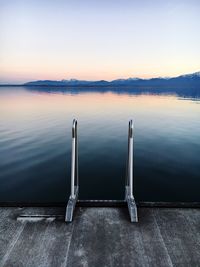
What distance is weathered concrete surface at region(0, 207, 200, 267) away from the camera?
10.2 feet

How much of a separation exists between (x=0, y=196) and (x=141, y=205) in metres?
5.59

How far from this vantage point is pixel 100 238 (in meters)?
3.46

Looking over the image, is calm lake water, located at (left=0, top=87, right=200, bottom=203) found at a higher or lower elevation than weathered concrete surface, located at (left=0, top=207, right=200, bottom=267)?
lower

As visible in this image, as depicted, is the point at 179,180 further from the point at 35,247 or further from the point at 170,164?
the point at 35,247

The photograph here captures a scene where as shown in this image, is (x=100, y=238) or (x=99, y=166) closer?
(x=100, y=238)

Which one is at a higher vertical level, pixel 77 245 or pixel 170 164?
pixel 77 245

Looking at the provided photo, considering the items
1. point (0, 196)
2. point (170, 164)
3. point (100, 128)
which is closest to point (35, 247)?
point (0, 196)

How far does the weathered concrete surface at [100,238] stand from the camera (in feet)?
10.2

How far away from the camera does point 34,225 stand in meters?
3.75

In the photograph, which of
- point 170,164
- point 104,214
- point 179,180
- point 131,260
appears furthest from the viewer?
point 170,164

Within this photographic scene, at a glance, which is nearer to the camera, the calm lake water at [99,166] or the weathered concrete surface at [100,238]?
the weathered concrete surface at [100,238]

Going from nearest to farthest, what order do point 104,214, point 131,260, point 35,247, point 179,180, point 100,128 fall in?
1. point 131,260
2. point 35,247
3. point 104,214
4. point 179,180
5. point 100,128

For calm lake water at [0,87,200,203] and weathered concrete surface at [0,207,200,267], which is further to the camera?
calm lake water at [0,87,200,203]

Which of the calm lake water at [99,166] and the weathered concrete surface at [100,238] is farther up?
the weathered concrete surface at [100,238]
